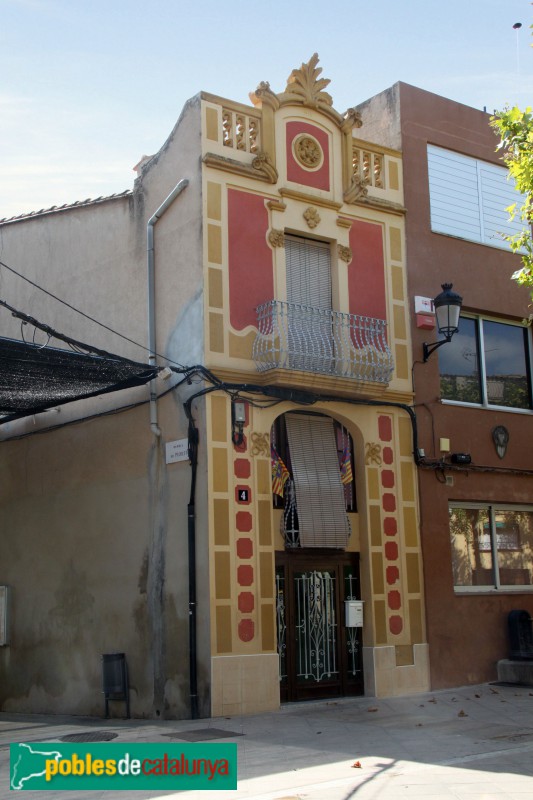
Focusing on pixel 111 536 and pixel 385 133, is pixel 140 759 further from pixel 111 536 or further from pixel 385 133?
pixel 385 133

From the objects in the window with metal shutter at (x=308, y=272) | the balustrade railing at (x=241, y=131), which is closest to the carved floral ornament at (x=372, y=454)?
the window with metal shutter at (x=308, y=272)

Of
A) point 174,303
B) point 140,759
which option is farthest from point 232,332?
point 140,759

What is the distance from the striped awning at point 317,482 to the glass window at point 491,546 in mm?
2476

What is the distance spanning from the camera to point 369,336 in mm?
15047

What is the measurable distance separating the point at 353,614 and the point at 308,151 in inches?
271

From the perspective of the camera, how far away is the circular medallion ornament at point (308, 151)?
15.1 metres

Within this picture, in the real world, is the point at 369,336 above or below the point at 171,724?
above

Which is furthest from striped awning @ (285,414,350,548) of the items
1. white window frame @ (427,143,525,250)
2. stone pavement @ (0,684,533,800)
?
white window frame @ (427,143,525,250)

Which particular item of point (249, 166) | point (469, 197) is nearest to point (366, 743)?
point (249, 166)

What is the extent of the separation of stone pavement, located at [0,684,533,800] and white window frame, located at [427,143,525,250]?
24.5ft

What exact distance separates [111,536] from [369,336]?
485 cm

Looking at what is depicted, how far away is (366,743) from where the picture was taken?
10.5m

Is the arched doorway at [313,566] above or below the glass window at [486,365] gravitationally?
below

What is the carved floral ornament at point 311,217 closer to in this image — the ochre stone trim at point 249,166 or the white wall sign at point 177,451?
the ochre stone trim at point 249,166
